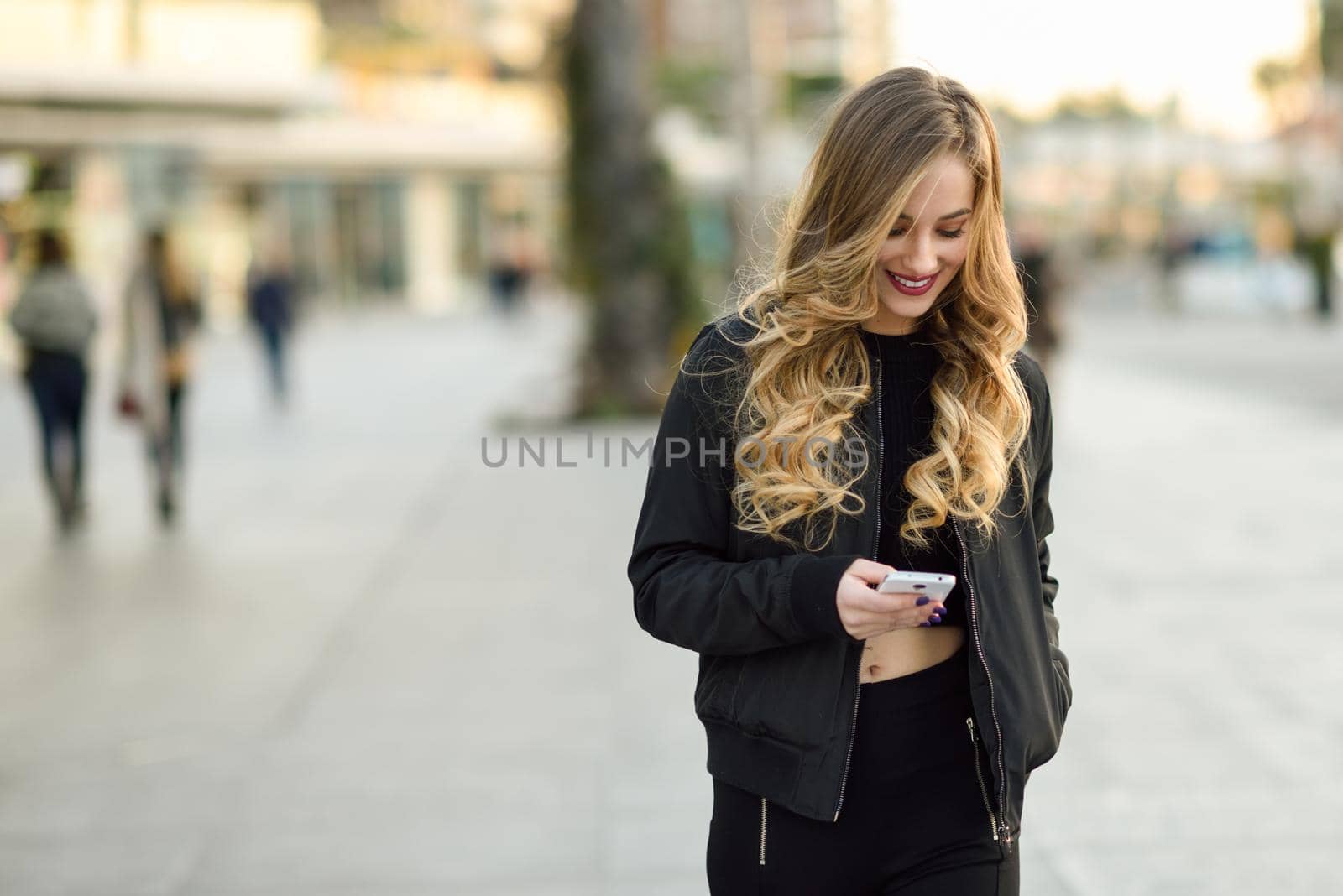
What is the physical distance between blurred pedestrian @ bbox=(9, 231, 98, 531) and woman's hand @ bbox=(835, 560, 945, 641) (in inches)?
318

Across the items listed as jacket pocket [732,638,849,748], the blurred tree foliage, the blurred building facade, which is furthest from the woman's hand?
the blurred building facade

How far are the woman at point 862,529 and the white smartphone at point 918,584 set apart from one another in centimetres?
14

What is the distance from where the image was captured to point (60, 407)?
29.4 ft

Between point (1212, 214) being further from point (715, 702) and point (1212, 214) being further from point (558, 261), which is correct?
point (715, 702)

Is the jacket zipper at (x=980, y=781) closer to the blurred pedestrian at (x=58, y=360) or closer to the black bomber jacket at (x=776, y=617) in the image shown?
the black bomber jacket at (x=776, y=617)

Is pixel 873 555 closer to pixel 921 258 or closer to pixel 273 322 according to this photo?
pixel 921 258

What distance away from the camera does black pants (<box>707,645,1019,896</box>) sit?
2002mm

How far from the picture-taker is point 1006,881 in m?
2.09

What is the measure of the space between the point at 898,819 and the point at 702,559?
1.48 feet

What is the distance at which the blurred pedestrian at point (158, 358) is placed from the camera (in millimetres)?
8828

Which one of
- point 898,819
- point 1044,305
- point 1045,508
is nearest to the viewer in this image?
point 898,819

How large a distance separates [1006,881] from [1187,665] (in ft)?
13.1

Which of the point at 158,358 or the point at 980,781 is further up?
the point at 158,358

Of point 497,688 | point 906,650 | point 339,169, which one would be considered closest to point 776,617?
point 906,650
